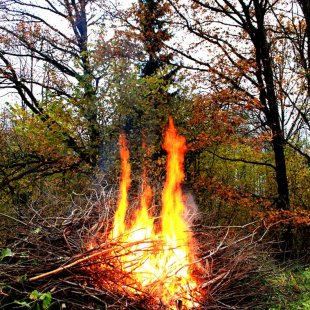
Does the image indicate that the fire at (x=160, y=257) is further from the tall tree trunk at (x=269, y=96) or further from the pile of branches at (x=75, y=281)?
the tall tree trunk at (x=269, y=96)

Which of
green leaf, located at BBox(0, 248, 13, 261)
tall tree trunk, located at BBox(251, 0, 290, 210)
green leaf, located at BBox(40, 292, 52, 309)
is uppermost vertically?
tall tree trunk, located at BBox(251, 0, 290, 210)

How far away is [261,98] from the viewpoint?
34.2ft

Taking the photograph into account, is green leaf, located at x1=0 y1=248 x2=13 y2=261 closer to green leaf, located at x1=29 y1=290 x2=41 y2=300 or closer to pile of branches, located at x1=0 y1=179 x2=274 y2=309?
pile of branches, located at x1=0 y1=179 x2=274 y2=309

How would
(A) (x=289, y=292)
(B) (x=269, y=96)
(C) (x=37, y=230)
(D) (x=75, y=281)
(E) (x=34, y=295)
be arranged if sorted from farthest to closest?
(B) (x=269, y=96), (A) (x=289, y=292), (C) (x=37, y=230), (D) (x=75, y=281), (E) (x=34, y=295)

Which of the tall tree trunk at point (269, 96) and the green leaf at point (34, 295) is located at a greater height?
the tall tree trunk at point (269, 96)

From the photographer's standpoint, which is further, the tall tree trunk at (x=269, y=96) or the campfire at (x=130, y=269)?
the tall tree trunk at (x=269, y=96)

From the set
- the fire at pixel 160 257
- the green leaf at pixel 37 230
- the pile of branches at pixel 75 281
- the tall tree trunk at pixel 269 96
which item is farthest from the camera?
the tall tree trunk at pixel 269 96

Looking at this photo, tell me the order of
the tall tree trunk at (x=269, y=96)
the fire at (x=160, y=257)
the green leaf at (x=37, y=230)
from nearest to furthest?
the fire at (x=160, y=257) → the green leaf at (x=37, y=230) → the tall tree trunk at (x=269, y=96)

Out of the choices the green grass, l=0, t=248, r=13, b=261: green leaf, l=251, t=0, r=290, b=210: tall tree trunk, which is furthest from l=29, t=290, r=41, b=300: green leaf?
l=251, t=0, r=290, b=210: tall tree trunk

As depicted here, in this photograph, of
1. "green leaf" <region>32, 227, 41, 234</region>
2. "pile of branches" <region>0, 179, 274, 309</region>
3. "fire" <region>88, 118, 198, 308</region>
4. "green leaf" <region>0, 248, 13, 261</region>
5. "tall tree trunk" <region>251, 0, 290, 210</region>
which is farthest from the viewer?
"tall tree trunk" <region>251, 0, 290, 210</region>

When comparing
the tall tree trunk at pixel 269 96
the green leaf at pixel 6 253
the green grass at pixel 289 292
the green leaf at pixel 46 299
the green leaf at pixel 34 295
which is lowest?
the green grass at pixel 289 292

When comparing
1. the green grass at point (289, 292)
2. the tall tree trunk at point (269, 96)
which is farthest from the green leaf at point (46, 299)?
the tall tree trunk at point (269, 96)

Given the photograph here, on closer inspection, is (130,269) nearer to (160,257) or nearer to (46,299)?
(160,257)

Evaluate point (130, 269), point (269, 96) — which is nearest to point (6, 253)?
point (130, 269)
